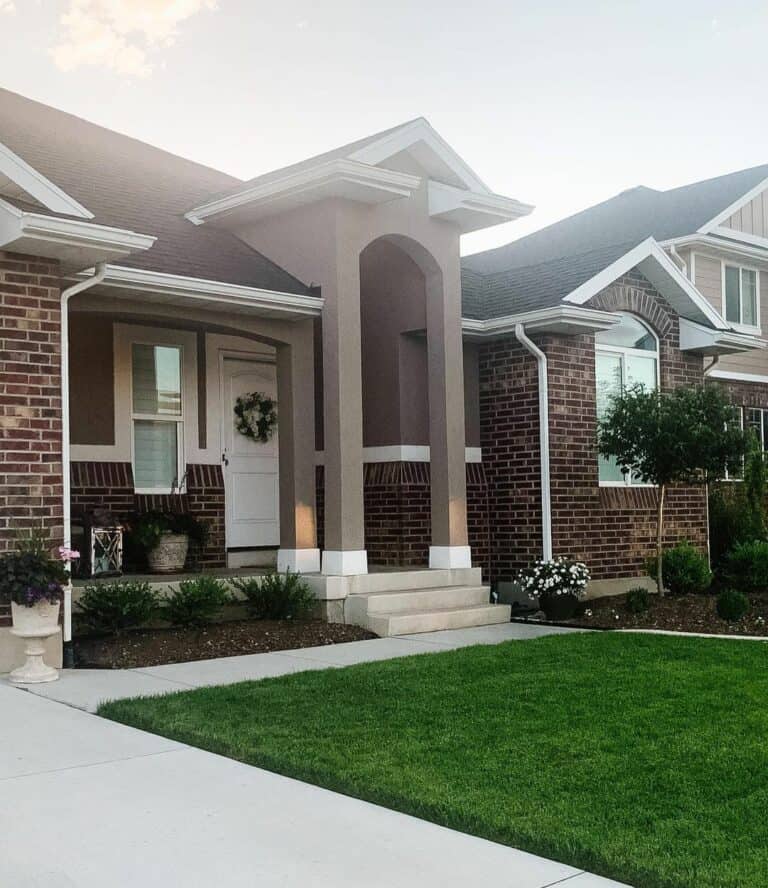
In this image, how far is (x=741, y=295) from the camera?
1836cm

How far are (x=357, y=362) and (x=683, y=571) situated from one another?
17.0 feet

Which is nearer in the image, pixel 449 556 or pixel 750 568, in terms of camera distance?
pixel 449 556

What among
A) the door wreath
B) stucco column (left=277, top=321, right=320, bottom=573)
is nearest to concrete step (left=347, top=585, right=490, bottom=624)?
stucco column (left=277, top=321, right=320, bottom=573)

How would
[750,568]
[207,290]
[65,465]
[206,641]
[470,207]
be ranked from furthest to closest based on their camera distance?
[750,568] < [470,207] < [207,290] < [206,641] < [65,465]

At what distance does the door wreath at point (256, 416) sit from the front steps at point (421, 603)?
2845 millimetres

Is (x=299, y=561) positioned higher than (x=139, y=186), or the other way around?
(x=139, y=186)

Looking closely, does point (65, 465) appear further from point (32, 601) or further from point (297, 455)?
point (297, 455)

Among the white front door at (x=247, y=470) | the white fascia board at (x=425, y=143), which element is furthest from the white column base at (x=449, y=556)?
the white fascia board at (x=425, y=143)

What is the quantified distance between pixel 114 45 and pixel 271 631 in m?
11.5

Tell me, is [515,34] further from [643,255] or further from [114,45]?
[114,45]

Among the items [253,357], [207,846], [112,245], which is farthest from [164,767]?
[253,357]

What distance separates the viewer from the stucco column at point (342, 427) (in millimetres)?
10766

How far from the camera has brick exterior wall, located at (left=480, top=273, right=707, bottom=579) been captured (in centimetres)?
1289

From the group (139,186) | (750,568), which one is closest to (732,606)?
(750,568)
